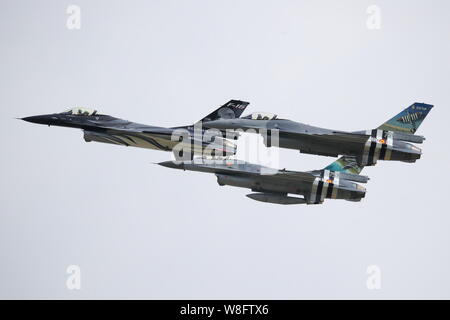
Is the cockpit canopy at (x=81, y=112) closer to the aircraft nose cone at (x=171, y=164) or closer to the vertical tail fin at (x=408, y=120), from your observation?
the aircraft nose cone at (x=171, y=164)

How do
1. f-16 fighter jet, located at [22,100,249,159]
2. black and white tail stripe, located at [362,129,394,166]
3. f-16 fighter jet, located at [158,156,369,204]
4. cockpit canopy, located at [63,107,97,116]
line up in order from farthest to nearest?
cockpit canopy, located at [63,107,97,116] < f-16 fighter jet, located at [22,100,249,159] < black and white tail stripe, located at [362,129,394,166] < f-16 fighter jet, located at [158,156,369,204]

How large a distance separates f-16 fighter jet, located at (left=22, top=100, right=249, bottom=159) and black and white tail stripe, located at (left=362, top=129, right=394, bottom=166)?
7.65 meters

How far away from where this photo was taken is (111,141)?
231ft

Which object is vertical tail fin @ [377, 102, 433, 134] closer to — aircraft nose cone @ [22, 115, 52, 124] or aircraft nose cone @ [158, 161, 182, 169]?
aircraft nose cone @ [158, 161, 182, 169]

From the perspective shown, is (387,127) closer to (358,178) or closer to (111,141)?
(358,178)

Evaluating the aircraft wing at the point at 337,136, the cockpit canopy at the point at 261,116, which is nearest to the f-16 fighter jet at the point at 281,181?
the aircraft wing at the point at 337,136

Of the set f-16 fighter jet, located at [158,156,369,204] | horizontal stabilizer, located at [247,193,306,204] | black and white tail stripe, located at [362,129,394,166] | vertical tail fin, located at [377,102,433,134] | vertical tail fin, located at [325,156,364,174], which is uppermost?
vertical tail fin, located at [377,102,433,134]

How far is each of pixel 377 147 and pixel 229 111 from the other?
9431 millimetres

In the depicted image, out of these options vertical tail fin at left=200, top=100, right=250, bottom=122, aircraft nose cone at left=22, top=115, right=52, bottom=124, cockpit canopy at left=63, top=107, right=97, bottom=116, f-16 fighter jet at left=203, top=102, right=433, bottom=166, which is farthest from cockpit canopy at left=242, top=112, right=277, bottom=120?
aircraft nose cone at left=22, top=115, right=52, bottom=124

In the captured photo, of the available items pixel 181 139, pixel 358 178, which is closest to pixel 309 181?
pixel 358 178

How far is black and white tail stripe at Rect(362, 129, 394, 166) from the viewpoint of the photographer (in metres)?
67.8
